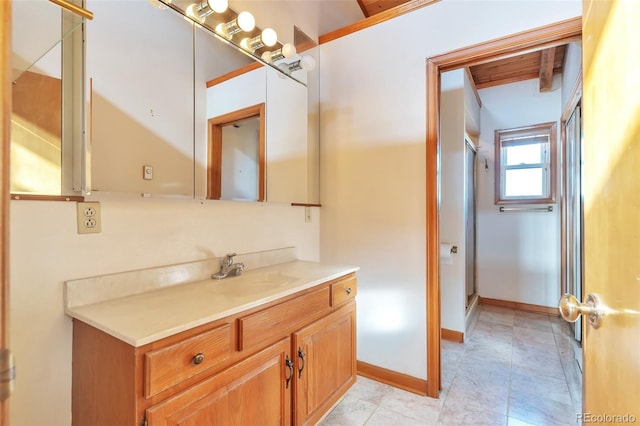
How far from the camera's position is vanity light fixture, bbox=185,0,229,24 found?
4.81 ft

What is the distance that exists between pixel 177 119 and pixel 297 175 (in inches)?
35.7

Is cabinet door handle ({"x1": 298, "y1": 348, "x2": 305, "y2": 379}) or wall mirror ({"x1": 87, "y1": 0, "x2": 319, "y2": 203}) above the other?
wall mirror ({"x1": 87, "y1": 0, "x2": 319, "y2": 203})

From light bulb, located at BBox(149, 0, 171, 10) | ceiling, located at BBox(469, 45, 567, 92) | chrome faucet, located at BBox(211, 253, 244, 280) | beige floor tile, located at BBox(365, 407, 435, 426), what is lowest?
beige floor tile, located at BBox(365, 407, 435, 426)

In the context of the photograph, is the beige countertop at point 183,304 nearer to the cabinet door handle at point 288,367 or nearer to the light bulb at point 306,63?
the cabinet door handle at point 288,367

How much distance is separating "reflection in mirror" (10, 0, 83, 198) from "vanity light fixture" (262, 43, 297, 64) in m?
0.99

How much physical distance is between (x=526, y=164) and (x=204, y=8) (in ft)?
12.1

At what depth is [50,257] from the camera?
1.01 m

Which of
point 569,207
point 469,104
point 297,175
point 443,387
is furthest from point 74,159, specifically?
point 569,207

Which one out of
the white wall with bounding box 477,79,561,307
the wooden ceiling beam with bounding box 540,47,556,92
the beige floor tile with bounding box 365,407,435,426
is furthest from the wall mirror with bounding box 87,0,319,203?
the white wall with bounding box 477,79,561,307

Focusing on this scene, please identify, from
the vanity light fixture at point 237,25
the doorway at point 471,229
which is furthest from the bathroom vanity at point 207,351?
the doorway at point 471,229

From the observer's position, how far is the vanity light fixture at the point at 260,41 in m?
1.73

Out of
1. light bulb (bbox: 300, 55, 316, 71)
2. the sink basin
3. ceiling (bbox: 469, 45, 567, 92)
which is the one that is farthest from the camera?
ceiling (bbox: 469, 45, 567, 92)

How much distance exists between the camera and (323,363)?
1503mm

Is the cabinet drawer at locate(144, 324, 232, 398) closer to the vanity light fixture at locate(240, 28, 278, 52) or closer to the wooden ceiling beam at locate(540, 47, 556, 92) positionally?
the vanity light fixture at locate(240, 28, 278, 52)
